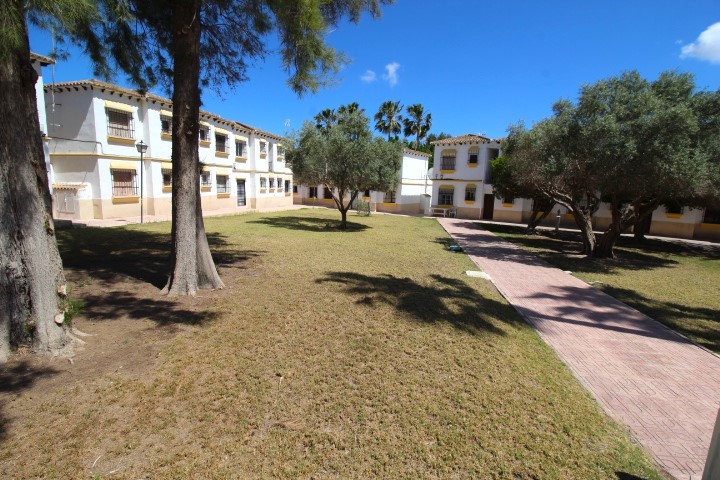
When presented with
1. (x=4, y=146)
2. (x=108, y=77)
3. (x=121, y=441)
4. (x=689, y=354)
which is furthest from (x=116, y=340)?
(x=689, y=354)

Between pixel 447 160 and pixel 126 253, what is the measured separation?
25716mm

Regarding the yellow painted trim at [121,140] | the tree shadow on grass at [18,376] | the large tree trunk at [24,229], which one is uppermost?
the yellow painted trim at [121,140]

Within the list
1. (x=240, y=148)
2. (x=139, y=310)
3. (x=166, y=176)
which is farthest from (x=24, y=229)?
(x=240, y=148)

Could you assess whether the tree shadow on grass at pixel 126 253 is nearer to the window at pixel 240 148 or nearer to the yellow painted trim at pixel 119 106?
the yellow painted trim at pixel 119 106

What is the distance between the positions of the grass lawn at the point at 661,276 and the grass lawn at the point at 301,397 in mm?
3368

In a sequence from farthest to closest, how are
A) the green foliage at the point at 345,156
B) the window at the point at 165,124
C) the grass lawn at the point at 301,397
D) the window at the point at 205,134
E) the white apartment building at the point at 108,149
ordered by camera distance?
the window at the point at 205,134, the window at the point at 165,124, the white apartment building at the point at 108,149, the green foliage at the point at 345,156, the grass lawn at the point at 301,397

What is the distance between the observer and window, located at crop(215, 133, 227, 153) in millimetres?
25922

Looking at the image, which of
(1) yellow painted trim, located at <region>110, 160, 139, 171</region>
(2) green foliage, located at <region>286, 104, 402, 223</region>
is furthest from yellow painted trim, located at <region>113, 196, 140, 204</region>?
(2) green foliage, located at <region>286, 104, 402, 223</region>

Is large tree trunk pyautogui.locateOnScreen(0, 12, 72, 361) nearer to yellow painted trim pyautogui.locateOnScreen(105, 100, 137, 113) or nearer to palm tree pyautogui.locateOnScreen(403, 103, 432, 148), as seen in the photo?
yellow painted trim pyautogui.locateOnScreen(105, 100, 137, 113)

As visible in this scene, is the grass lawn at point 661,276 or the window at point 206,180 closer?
the grass lawn at point 661,276

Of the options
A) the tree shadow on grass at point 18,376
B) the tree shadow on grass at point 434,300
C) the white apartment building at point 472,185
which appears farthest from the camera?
the white apartment building at point 472,185

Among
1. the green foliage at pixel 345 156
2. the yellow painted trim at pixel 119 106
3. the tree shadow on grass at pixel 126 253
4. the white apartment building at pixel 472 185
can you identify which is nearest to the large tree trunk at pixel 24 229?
the tree shadow on grass at pixel 126 253

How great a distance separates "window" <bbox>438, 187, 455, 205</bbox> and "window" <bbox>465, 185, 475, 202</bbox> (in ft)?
3.93

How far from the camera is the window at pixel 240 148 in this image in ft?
93.1
